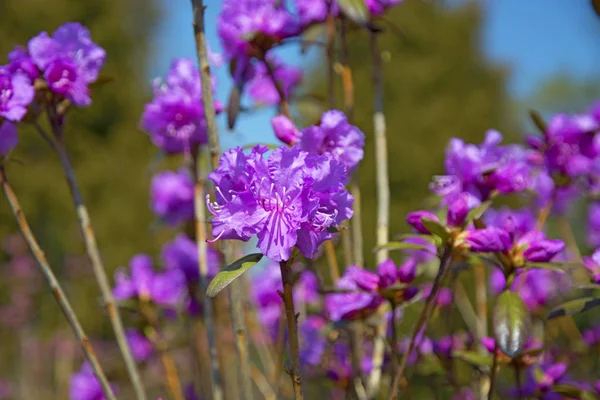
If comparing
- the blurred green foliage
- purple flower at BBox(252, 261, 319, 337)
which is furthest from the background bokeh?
purple flower at BBox(252, 261, 319, 337)

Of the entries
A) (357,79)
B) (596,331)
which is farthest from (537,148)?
(357,79)

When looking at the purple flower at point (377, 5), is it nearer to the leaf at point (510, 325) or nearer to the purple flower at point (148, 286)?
the leaf at point (510, 325)

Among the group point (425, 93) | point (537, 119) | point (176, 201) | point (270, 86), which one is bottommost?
point (176, 201)

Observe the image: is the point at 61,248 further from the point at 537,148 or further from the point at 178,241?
the point at 537,148

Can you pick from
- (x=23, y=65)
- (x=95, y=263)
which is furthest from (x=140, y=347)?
(x=23, y=65)

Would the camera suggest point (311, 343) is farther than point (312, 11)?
Yes

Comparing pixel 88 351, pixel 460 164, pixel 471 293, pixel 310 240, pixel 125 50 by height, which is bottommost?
pixel 471 293

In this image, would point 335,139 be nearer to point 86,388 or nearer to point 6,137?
point 6,137

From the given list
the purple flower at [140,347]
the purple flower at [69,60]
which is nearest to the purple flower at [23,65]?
the purple flower at [69,60]
